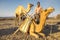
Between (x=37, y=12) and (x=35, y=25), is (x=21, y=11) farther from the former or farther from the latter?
(x=35, y=25)

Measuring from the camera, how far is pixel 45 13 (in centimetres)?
1409

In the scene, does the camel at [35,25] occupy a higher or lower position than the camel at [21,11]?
lower

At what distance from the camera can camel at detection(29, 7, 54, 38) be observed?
46.0ft

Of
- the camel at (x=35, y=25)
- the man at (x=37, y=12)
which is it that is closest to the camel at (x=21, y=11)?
the camel at (x=35, y=25)

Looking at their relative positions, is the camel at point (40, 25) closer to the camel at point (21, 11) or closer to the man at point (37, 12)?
the man at point (37, 12)

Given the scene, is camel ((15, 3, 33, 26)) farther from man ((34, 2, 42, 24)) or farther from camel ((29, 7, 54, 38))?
camel ((29, 7, 54, 38))

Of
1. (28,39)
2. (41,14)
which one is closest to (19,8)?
(41,14)

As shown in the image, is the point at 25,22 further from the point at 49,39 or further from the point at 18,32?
the point at 49,39

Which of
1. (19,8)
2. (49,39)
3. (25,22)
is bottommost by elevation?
(49,39)

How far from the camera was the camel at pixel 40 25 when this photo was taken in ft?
46.0

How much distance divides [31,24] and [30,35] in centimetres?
73

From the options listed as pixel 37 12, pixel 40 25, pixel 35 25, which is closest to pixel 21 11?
pixel 37 12

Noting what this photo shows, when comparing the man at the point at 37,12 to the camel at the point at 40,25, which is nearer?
the camel at the point at 40,25

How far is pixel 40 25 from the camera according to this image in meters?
14.4
